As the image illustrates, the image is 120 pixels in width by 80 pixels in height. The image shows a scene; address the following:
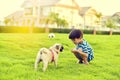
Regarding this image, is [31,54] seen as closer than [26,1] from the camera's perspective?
Yes

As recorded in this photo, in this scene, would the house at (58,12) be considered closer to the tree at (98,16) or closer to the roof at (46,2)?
the roof at (46,2)

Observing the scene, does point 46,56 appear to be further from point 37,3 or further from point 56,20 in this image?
point 37,3

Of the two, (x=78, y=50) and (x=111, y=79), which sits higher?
(x=78, y=50)

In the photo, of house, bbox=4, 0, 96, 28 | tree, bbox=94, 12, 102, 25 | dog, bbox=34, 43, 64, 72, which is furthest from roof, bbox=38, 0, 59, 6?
dog, bbox=34, 43, 64, 72

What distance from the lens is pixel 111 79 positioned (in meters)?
7.03

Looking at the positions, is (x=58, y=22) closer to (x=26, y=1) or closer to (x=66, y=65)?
(x=26, y=1)

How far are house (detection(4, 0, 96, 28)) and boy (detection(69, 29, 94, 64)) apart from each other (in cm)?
5537

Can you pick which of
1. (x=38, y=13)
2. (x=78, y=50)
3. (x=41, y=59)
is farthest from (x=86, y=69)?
(x=38, y=13)

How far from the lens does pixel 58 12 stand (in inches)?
2589

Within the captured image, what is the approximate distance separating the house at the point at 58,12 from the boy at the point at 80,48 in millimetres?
55366

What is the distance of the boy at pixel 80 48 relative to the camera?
26.7 ft

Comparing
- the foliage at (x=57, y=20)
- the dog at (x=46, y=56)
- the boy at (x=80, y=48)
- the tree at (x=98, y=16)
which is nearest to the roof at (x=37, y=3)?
the foliage at (x=57, y=20)

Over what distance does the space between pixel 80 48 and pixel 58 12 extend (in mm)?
57737

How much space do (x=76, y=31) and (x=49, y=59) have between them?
1248mm
